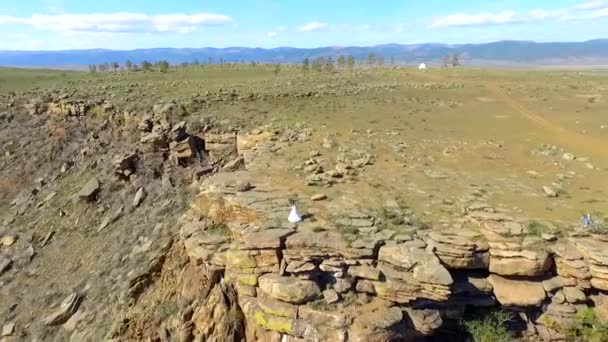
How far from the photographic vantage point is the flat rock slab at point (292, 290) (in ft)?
37.3

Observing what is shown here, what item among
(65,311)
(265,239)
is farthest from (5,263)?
(265,239)

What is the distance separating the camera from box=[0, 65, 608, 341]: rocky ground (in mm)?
11570

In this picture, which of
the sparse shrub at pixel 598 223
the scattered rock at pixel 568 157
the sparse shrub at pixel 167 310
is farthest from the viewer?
the scattered rock at pixel 568 157

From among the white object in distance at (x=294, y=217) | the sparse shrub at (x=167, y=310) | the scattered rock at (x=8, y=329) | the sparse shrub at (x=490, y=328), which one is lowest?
the scattered rock at (x=8, y=329)

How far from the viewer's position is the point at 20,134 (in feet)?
103

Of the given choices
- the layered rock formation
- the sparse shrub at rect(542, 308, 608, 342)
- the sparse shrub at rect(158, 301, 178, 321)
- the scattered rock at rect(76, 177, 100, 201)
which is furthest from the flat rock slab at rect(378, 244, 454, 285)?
the scattered rock at rect(76, 177, 100, 201)

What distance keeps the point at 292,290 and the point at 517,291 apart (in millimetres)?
5360

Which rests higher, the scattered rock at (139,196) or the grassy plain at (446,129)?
the grassy plain at (446,129)

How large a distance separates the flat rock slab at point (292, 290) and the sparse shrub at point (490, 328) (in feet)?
12.6

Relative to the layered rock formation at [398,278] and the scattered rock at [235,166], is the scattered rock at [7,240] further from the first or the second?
the layered rock formation at [398,278]

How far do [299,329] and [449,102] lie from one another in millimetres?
27080

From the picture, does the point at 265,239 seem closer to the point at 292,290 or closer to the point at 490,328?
the point at 292,290

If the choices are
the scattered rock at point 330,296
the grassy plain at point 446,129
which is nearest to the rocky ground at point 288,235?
the scattered rock at point 330,296

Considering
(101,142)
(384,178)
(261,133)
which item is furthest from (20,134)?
(384,178)
